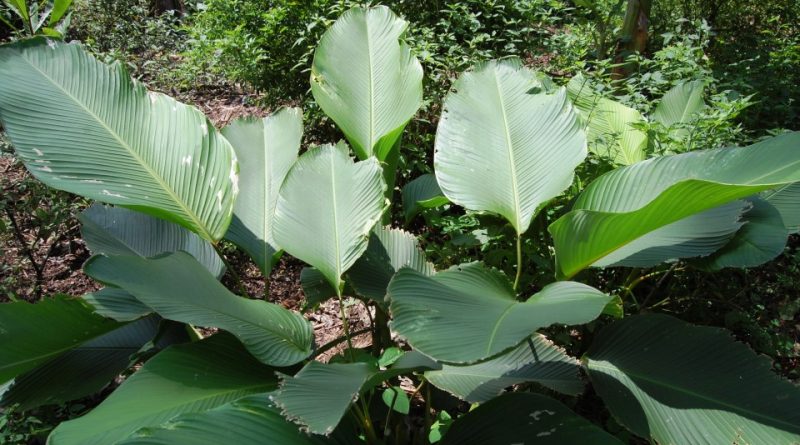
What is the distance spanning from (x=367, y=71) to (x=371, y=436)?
129cm

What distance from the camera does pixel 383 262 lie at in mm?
1811

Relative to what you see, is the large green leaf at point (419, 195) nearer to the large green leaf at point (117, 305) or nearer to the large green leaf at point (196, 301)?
the large green leaf at point (196, 301)

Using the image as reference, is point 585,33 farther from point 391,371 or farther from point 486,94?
point 391,371

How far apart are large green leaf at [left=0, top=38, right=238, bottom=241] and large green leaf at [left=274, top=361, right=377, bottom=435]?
640 mm

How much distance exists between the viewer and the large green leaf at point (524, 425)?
1317 mm

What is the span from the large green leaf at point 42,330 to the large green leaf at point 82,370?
89 mm

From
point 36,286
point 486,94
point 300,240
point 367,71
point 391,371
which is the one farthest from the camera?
point 36,286

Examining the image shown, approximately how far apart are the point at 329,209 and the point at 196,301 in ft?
1.61

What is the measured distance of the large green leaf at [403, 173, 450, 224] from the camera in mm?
2105

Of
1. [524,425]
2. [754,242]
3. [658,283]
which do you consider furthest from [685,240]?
[524,425]

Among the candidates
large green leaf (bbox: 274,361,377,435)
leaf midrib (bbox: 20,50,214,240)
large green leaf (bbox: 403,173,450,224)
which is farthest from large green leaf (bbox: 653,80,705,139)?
leaf midrib (bbox: 20,50,214,240)

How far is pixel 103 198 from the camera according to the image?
64.0 inches

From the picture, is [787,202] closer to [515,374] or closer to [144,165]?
[515,374]

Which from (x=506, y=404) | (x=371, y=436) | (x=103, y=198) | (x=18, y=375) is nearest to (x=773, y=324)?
(x=506, y=404)
